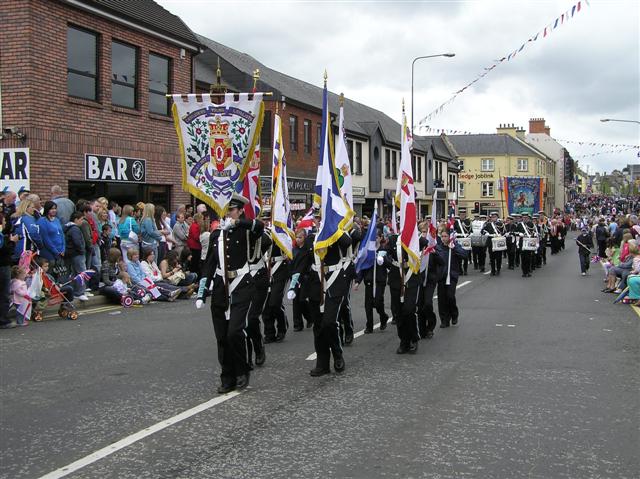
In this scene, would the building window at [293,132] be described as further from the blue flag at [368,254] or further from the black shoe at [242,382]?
the black shoe at [242,382]

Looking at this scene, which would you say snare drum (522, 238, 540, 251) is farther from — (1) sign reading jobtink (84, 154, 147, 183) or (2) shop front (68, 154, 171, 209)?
(1) sign reading jobtink (84, 154, 147, 183)

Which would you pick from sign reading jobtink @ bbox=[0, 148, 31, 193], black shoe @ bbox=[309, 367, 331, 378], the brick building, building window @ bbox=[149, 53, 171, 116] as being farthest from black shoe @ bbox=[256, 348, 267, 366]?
building window @ bbox=[149, 53, 171, 116]

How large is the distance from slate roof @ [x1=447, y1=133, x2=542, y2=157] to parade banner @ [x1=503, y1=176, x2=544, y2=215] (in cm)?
4829

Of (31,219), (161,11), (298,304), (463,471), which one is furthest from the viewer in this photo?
(161,11)

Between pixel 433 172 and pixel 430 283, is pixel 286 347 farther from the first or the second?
pixel 433 172

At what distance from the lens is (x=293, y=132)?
3284cm

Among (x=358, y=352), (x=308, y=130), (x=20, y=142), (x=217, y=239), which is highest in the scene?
(x=308, y=130)

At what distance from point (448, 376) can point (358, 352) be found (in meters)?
1.69

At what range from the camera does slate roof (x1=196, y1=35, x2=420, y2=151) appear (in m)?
31.3

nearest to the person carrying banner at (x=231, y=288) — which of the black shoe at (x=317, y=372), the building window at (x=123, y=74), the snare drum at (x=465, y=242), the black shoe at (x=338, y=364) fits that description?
the black shoe at (x=317, y=372)

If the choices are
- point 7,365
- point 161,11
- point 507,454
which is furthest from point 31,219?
point 161,11

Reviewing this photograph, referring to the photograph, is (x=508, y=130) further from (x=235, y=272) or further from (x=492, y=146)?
(x=235, y=272)

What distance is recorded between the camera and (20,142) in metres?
15.5

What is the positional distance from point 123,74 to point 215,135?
12.1 meters
